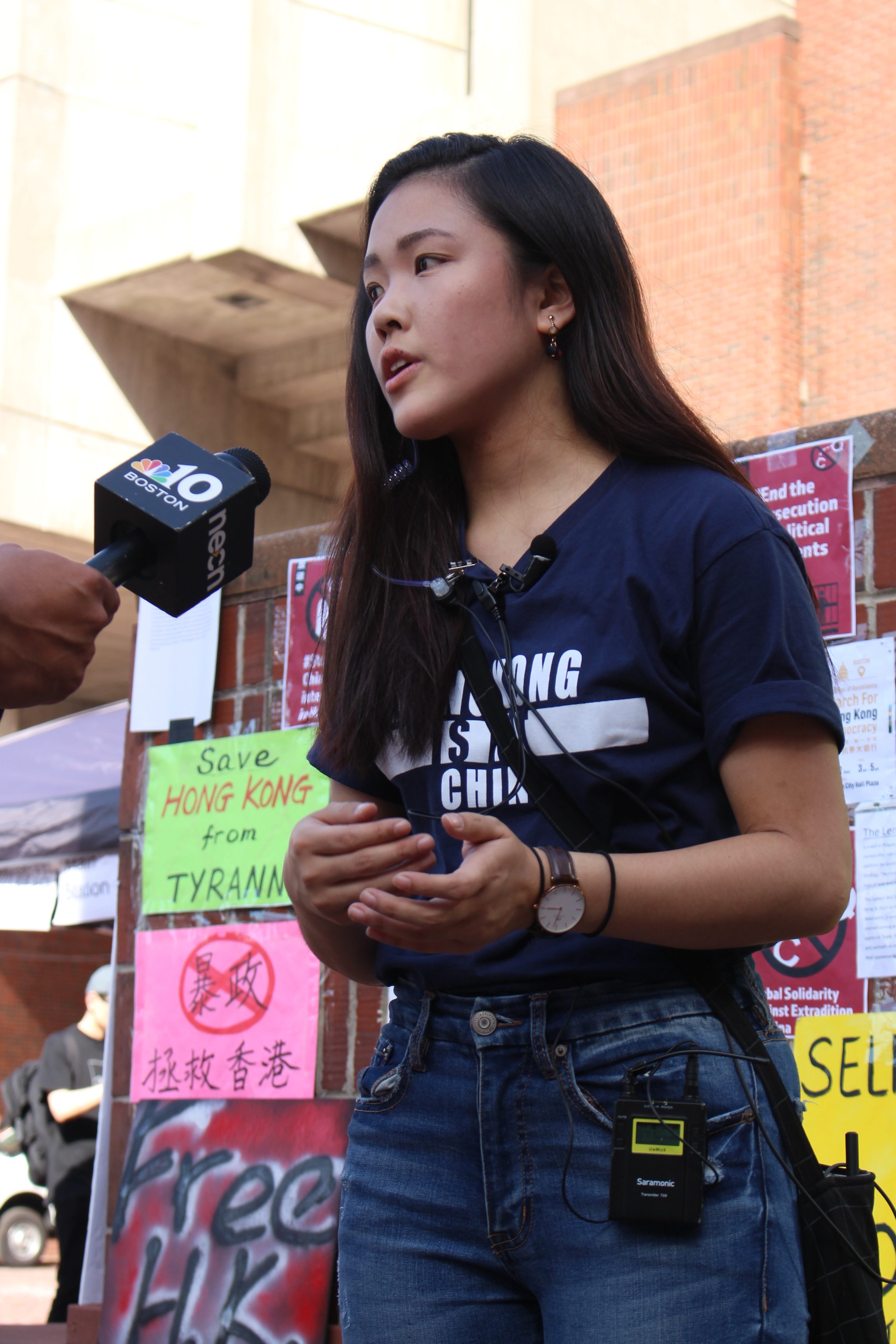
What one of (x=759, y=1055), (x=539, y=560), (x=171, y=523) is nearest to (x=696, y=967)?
(x=759, y=1055)

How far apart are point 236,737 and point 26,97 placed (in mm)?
12750

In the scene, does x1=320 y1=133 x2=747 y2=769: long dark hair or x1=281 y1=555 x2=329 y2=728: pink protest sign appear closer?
x1=320 y1=133 x2=747 y2=769: long dark hair

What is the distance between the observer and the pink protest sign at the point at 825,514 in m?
3.64

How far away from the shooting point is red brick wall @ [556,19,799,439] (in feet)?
46.8

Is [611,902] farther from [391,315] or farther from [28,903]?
[28,903]

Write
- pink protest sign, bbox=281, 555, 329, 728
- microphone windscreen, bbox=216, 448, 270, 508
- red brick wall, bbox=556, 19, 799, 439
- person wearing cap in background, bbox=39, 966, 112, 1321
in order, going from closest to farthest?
microphone windscreen, bbox=216, 448, 270, 508 < pink protest sign, bbox=281, 555, 329, 728 < person wearing cap in background, bbox=39, 966, 112, 1321 < red brick wall, bbox=556, 19, 799, 439

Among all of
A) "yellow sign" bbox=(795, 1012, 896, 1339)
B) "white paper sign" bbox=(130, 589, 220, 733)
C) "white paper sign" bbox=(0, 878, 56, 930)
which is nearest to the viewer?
"yellow sign" bbox=(795, 1012, 896, 1339)

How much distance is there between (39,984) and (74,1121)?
Result: 36.4ft

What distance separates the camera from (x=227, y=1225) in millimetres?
4348

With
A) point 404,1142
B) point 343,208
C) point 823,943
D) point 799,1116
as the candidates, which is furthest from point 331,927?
point 343,208

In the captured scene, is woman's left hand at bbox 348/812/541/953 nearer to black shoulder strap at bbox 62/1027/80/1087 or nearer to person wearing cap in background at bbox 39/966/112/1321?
person wearing cap in background at bbox 39/966/112/1321

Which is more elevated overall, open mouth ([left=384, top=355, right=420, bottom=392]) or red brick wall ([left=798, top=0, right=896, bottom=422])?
red brick wall ([left=798, top=0, right=896, bottom=422])

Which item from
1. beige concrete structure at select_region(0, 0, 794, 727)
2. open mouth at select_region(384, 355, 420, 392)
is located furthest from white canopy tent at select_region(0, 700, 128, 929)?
beige concrete structure at select_region(0, 0, 794, 727)

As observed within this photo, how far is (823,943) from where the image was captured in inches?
141
